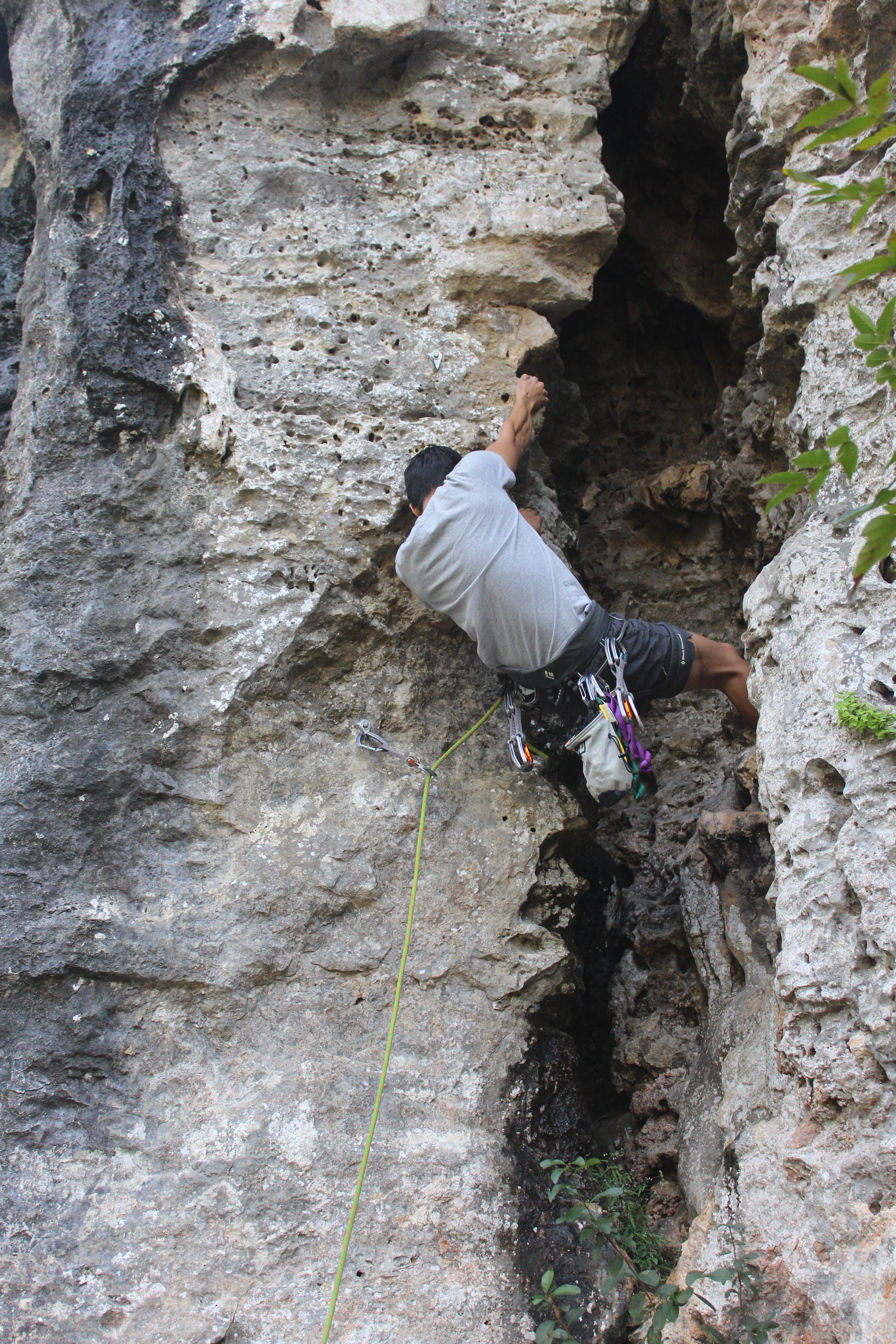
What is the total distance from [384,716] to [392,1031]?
1.03 metres

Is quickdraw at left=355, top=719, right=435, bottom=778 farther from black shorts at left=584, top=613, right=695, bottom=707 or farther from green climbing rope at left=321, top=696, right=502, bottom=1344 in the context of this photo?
black shorts at left=584, top=613, right=695, bottom=707

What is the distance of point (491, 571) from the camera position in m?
3.01

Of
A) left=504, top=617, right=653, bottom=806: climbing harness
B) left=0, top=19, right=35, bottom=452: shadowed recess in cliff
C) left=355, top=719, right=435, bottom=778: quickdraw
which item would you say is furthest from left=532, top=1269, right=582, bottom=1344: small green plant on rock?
left=0, top=19, right=35, bottom=452: shadowed recess in cliff

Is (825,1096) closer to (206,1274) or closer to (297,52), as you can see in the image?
(206,1274)

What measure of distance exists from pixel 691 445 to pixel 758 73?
5.21ft

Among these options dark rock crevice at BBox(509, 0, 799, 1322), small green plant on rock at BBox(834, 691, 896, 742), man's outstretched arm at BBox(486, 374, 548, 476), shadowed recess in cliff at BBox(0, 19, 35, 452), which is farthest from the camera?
shadowed recess in cliff at BBox(0, 19, 35, 452)

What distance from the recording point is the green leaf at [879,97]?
1.37m

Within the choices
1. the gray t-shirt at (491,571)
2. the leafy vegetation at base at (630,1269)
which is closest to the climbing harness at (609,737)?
the gray t-shirt at (491,571)

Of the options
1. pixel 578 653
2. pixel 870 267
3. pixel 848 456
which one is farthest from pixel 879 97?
pixel 578 653

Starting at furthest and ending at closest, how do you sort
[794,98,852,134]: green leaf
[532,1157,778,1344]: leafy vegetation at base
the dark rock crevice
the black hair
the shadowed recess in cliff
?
the shadowed recess in cliff, the black hair, the dark rock crevice, [532,1157,778,1344]: leafy vegetation at base, [794,98,852,134]: green leaf

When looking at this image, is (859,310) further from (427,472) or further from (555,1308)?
(555,1308)

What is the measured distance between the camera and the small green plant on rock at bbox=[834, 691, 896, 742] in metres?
2.35

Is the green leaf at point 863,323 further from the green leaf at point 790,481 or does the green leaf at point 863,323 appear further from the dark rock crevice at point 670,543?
the dark rock crevice at point 670,543

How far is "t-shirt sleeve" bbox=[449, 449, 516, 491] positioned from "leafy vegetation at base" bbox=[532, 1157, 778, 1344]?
194 centimetres
